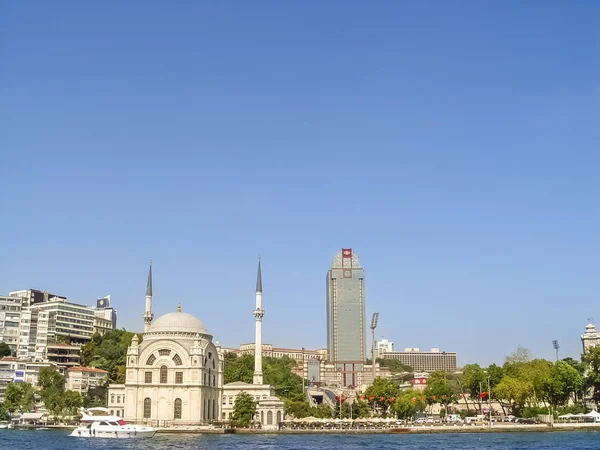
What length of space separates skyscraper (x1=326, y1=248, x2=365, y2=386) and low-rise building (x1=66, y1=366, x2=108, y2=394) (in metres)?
86.0

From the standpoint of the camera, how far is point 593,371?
299 ft

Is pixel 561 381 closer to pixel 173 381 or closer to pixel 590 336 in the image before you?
pixel 173 381

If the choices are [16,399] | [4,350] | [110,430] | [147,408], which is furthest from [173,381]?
[4,350]

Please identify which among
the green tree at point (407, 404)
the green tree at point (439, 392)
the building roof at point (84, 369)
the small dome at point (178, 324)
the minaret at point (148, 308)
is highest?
the minaret at point (148, 308)

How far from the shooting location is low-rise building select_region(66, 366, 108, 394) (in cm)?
10781

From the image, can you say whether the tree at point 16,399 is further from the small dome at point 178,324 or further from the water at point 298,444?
the water at point 298,444

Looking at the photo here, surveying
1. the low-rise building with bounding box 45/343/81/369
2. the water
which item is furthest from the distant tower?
the low-rise building with bounding box 45/343/81/369

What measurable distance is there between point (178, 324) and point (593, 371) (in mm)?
51178

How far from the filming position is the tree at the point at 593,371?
8956cm

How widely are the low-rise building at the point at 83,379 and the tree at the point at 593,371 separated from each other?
216 ft

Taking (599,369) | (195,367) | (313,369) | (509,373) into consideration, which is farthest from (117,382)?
(313,369)

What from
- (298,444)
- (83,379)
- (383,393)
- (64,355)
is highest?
(64,355)

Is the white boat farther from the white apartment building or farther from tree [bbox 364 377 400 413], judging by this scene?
the white apartment building

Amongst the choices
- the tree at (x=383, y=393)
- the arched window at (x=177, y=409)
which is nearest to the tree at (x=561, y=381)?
the tree at (x=383, y=393)
